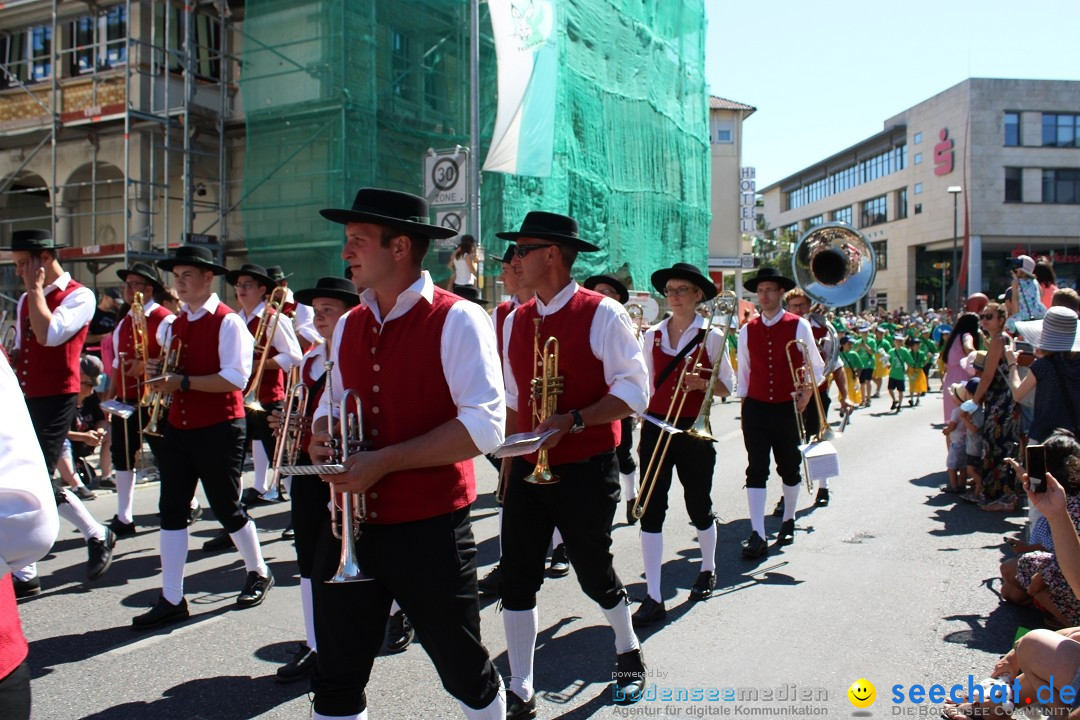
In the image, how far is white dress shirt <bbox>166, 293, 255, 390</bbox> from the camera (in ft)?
16.5

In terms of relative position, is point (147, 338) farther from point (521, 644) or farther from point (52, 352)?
point (521, 644)

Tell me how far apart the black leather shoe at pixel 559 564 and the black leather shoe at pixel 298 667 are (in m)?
2.14

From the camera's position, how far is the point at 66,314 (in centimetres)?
571

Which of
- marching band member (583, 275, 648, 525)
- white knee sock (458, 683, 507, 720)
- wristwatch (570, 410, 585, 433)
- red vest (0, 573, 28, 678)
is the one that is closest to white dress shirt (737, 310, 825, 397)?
marching band member (583, 275, 648, 525)

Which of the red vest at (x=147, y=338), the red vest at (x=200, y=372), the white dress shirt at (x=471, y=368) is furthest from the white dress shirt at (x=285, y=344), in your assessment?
the white dress shirt at (x=471, y=368)

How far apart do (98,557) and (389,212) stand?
418cm

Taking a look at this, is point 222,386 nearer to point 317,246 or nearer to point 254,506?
point 254,506

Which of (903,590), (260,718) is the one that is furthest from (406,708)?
(903,590)

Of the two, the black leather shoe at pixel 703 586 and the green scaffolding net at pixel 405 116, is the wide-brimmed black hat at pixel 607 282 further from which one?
the green scaffolding net at pixel 405 116

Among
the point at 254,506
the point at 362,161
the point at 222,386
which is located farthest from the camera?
the point at 362,161

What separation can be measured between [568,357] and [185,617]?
2866mm

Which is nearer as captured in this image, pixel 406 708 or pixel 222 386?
pixel 406 708

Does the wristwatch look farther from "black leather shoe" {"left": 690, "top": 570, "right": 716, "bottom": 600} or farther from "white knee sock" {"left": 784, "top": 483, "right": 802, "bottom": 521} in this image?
"white knee sock" {"left": 784, "top": 483, "right": 802, "bottom": 521}

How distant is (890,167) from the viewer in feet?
207
